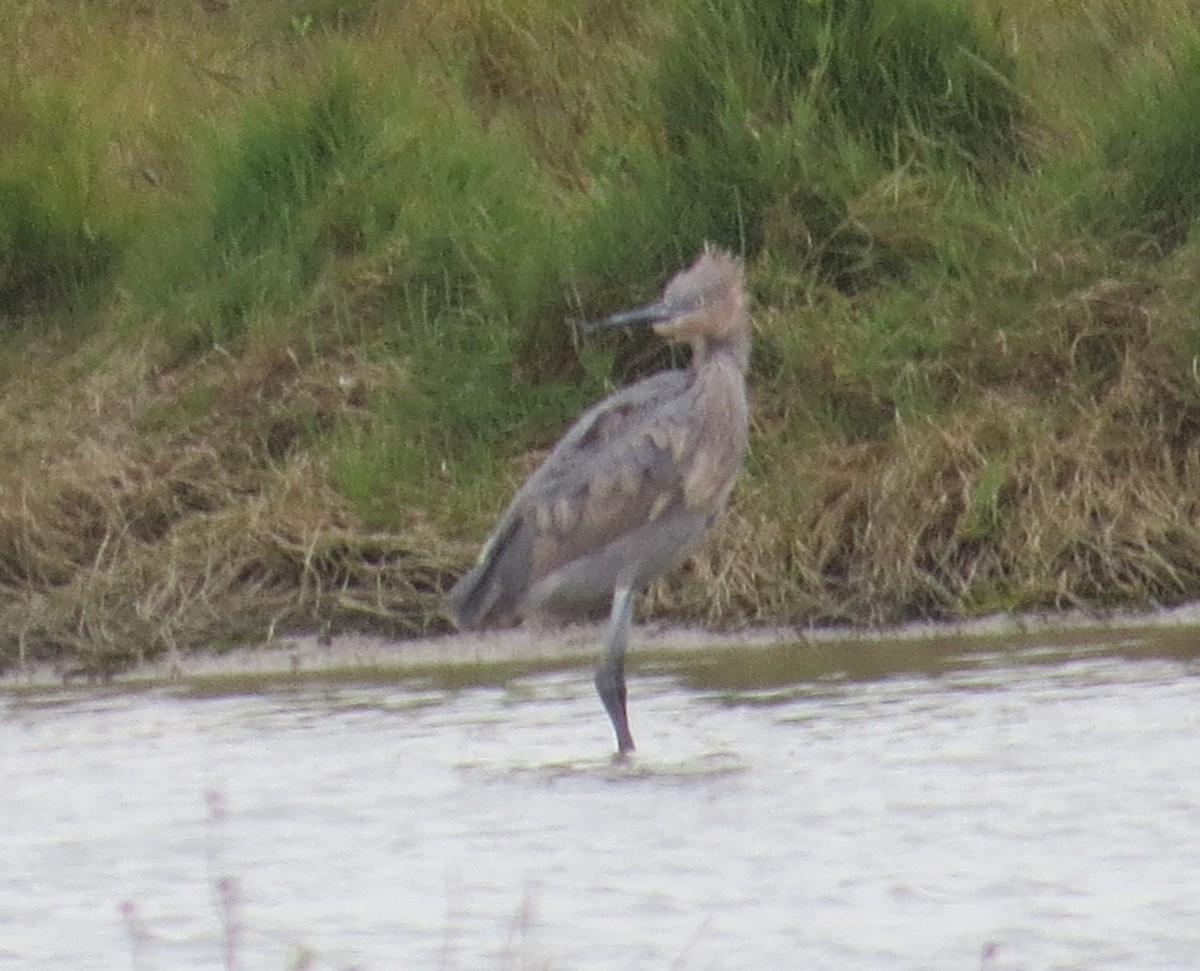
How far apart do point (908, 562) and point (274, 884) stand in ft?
9.17

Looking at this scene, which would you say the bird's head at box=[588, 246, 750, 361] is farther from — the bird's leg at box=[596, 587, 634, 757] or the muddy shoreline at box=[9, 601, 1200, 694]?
the muddy shoreline at box=[9, 601, 1200, 694]

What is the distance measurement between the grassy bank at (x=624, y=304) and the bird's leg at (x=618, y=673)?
0.84 m

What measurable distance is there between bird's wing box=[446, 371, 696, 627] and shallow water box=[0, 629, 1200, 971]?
0.33 m

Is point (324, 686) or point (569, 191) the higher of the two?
point (569, 191)

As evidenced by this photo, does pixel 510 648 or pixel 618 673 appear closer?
pixel 618 673

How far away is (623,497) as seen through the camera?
743 cm

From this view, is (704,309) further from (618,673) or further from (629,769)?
(629,769)

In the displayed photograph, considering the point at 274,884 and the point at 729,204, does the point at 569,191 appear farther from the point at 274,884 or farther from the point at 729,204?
the point at 274,884

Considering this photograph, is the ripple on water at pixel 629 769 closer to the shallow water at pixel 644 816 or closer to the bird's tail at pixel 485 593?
the shallow water at pixel 644 816

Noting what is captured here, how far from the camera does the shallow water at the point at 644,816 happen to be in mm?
5324

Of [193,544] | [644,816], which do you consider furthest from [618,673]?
[193,544]

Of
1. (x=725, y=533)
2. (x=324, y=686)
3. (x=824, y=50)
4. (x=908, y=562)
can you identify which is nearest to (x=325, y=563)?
(x=324, y=686)

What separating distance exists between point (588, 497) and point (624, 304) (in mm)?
1906

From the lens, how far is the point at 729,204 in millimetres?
9320
